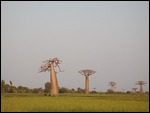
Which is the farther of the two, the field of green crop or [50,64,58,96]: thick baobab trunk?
[50,64,58,96]: thick baobab trunk

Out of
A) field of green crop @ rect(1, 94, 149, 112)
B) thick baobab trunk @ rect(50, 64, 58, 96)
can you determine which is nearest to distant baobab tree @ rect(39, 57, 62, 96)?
thick baobab trunk @ rect(50, 64, 58, 96)

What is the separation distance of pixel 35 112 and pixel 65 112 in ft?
4.78

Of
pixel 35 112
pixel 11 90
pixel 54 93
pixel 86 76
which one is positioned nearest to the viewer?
pixel 35 112

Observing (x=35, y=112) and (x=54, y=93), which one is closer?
(x=35, y=112)

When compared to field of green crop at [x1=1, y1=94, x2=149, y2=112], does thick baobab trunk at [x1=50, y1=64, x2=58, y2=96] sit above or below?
above

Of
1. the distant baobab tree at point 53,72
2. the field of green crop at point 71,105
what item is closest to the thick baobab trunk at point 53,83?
the distant baobab tree at point 53,72

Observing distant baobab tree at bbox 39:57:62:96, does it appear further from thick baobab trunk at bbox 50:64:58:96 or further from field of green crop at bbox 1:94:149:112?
field of green crop at bbox 1:94:149:112

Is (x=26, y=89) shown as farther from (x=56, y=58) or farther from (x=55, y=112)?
(x=55, y=112)

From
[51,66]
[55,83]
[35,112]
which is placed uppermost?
[51,66]

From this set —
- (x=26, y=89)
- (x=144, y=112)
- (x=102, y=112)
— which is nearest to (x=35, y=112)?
(x=102, y=112)

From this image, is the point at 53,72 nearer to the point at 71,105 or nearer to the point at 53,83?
the point at 53,83

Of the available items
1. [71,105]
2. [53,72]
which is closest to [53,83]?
[53,72]

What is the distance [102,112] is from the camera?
516 inches

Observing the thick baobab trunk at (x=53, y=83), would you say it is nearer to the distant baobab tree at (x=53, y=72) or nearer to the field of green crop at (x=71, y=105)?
the distant baobab tree at (x=53, y=72)
